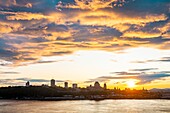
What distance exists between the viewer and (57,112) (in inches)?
4092

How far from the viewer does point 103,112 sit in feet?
343

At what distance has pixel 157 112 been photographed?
10294cm

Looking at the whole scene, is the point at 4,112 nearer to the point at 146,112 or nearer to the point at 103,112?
the point at 103,112

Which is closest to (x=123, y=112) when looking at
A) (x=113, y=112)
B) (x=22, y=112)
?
(x=113, y=112)

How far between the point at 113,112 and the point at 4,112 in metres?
35.4

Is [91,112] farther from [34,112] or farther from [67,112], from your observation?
[34,112]

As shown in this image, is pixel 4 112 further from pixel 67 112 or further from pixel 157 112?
pixel 157 112

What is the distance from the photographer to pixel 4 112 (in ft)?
346

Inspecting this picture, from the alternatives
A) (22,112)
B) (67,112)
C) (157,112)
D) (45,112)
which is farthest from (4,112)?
(157,112)

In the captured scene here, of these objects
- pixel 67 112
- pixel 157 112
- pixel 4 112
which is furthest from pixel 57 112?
pixel 157 112

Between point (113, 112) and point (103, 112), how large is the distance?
324cm

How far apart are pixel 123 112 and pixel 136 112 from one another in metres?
4.41

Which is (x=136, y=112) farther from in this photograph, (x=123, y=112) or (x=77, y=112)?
(x=77, y=112)

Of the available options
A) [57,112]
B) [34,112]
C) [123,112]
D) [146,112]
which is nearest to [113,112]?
[123,112]
